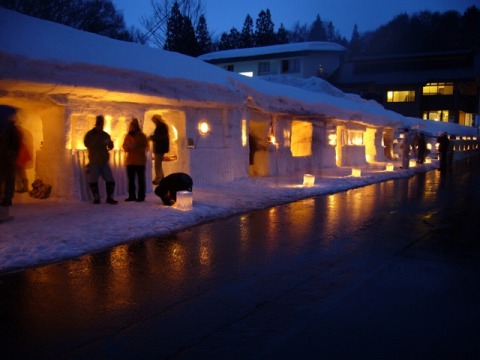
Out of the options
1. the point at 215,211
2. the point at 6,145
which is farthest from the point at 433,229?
the point at 6,145

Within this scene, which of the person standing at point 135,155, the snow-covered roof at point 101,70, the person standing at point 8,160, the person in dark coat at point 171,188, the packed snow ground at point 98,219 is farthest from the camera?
the person standing at point 135,155

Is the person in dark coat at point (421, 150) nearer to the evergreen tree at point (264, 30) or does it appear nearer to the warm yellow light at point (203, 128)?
the warm yellow light at point (203, 128)

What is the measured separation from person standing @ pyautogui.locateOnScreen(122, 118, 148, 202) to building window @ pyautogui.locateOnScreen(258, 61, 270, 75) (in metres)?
40.3

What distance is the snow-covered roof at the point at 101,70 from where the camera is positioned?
927cm

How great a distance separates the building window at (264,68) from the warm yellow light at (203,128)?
3631cm

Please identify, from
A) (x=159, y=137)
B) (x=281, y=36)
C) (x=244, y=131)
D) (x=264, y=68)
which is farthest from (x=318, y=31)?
(x=159, y=137)

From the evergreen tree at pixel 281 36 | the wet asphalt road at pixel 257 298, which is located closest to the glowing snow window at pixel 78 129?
the wet asphalt road at pixel 257 298

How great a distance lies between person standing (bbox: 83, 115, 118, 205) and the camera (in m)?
10.1

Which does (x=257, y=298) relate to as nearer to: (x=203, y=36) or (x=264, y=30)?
(x=203, y=36)

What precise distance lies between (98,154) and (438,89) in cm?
4993

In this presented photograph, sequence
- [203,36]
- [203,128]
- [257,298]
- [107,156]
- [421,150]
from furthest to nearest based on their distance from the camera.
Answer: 1. [203,36]
2. [421,150]
3. [203,128]
4. [107,156]
5. [257,298]

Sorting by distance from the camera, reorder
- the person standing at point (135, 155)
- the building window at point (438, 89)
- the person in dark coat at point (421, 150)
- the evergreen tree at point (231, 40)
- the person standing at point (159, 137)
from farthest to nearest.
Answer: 1. the evergreen tree at point (231, 40)
2. the building window at point (438, 89)
3. the person in dark coat at point (421, 150)
4. the person standing at point (159, 137)
5. the person standing at point (135, 155)

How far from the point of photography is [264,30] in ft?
220

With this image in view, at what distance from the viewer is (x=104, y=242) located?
→ 23.3ft
